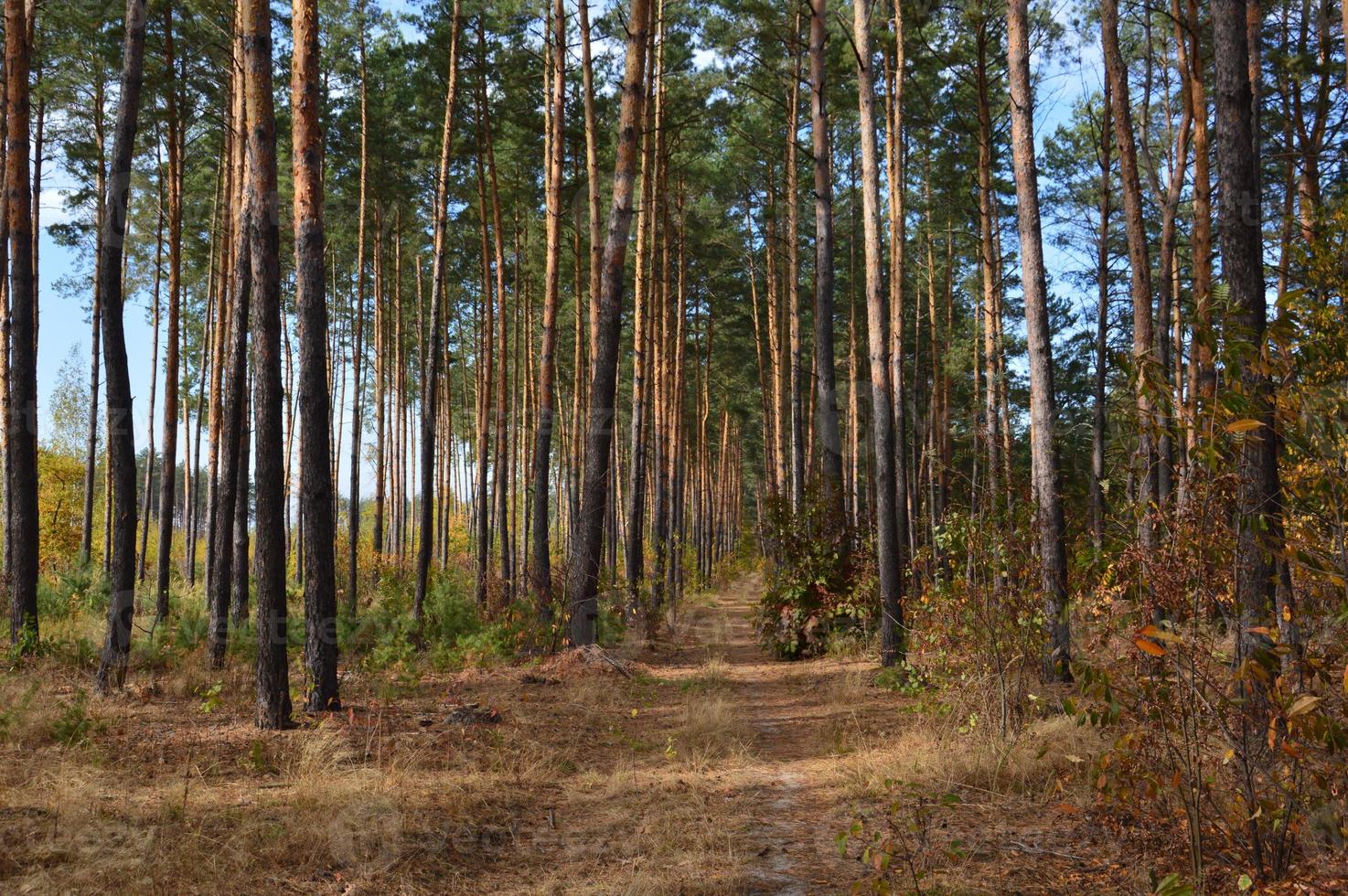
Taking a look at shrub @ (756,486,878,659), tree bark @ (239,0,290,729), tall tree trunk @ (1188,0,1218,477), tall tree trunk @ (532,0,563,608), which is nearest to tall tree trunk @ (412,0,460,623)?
tall tree trunk @ (532,0,563,608)

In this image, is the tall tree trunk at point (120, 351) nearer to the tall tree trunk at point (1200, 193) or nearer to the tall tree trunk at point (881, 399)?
the tall tree trunk at point (881, 399)

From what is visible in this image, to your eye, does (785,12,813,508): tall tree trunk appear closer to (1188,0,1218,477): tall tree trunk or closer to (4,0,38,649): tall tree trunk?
(1188,0,1218,477): tall tree trunk

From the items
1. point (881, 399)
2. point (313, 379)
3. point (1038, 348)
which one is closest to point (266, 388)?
point (313, 379)

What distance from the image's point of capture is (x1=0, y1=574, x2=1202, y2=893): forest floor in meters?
4.21

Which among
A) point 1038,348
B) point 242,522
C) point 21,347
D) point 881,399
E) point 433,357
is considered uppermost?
point 433,357

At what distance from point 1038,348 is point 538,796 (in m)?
6.35

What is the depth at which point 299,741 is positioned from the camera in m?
6.53

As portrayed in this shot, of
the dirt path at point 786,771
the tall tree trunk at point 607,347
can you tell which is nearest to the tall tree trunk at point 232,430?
the tall tree trunk at point 607,347

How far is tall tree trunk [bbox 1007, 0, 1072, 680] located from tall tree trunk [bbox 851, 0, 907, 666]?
6.07 feet

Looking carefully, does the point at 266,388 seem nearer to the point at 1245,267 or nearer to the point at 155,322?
the point at 1245,267

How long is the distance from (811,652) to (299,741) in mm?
7847

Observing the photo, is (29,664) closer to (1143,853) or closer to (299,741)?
(299,741)

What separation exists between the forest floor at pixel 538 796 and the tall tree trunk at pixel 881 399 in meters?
1.48

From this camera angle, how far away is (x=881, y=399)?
1048 centimetres
